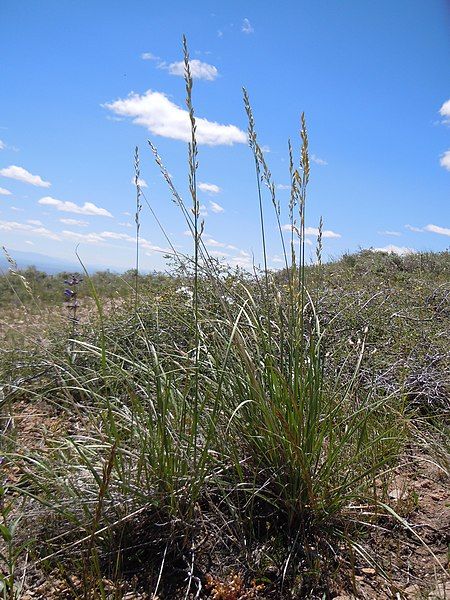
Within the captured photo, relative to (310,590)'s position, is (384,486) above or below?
above

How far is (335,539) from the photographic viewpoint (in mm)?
1933

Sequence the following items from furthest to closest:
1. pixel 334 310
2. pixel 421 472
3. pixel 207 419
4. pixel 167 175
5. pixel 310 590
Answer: pixel 334 310 → pixel 421 472 → pixel 207 419 → pixel 167 175 → pixel 310 590

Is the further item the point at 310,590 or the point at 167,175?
the point at 167,175

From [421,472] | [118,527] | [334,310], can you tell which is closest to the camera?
[118,527]

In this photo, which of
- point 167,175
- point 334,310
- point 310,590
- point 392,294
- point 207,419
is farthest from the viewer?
point 392,294

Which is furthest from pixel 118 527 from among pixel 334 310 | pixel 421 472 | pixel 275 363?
pixel 334 310

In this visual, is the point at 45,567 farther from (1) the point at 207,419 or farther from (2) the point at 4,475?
(1) the point at 207,419

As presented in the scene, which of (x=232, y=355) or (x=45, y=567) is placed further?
(x=232, y=355)

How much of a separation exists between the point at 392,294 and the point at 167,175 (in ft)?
13.1

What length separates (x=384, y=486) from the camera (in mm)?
2039

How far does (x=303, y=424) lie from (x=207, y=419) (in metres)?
0.42

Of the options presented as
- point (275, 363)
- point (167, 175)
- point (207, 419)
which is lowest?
point (207, 419)

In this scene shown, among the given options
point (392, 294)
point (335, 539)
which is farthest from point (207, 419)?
point (392, 294)

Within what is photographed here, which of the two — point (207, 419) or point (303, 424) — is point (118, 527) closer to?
point (207, 419)
